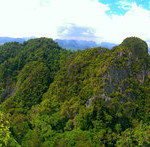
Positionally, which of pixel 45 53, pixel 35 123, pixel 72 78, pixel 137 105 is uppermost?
pixel 45 53

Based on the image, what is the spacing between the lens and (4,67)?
81.2 meters

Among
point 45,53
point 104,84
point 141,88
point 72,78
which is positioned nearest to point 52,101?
point 72,78

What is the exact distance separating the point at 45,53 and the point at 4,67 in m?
26.0

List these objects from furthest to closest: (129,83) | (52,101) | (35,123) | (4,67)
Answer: (4,67) → (52,101) → (129,83) → (35,123)

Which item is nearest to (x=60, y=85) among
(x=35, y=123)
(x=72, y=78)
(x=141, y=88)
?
(x=72, y=78)

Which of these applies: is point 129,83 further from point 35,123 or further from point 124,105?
point 35,123

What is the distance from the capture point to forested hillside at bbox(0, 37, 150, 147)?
29228mm

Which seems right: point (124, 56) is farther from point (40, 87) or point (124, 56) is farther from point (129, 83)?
point (40, 87)

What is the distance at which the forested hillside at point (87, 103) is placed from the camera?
2923cm

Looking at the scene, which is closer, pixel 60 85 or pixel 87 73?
pixel 87 73

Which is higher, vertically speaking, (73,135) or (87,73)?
(87,73)

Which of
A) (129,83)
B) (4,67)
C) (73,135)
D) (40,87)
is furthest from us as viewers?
(4,67)

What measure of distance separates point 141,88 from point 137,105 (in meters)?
8.08

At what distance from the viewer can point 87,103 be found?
38969 mm
